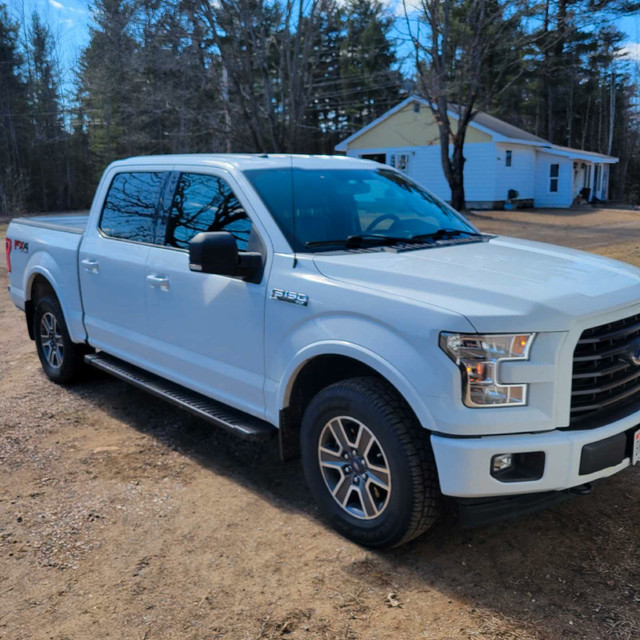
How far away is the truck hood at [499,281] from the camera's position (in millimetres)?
2988

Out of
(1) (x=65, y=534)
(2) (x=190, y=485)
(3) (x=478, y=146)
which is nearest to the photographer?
(1) (x=65, y=534)

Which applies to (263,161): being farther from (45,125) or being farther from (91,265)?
(45,125)

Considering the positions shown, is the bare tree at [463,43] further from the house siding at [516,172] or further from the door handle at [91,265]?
the door handle at [91,265]

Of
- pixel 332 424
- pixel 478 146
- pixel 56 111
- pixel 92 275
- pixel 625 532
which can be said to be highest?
pixel 56 111

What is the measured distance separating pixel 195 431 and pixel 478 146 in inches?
1173

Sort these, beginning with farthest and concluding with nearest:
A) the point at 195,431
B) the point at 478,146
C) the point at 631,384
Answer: the point at 478,146 < the point at 195,431 < the point at 631,384

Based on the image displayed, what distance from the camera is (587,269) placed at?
3723mm

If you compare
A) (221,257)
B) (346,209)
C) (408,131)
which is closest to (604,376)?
(346,209)

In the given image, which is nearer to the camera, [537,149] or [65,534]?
[65,534]

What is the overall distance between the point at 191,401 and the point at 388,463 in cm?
171

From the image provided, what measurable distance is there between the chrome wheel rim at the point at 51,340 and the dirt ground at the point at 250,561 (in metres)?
1.39

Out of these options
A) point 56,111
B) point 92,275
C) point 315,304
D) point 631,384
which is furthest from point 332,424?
point 56,111

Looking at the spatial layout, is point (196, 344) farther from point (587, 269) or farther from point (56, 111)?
point (56, 111)

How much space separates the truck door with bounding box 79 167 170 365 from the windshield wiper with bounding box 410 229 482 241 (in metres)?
1.89
